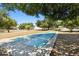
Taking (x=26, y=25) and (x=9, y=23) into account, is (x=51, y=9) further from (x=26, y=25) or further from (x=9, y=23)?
(x=9, y=23)

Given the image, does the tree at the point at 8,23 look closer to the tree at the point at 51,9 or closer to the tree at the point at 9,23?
the tree at the point at 9,23

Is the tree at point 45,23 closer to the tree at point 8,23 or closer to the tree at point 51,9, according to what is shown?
the tree at point 51,9

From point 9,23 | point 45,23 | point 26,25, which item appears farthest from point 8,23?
point 45,23

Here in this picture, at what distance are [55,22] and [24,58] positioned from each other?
0.49 metres

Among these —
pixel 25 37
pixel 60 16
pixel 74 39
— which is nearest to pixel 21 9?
pixel 25 37

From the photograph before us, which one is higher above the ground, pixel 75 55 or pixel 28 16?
pixel 28 16

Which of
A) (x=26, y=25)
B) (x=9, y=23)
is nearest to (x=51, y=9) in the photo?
(x=26, y=25)

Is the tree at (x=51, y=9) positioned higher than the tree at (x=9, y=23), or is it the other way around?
the tree at (x=51, y=9)

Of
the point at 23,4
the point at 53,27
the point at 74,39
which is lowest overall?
the point at 74,39

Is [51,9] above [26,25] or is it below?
above

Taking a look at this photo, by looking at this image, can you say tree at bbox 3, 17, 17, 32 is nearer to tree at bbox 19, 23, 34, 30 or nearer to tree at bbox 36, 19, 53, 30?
tree at bbox 19, 23, 34, 30

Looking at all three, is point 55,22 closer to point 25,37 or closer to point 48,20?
point 48,20

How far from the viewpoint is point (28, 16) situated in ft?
5.82

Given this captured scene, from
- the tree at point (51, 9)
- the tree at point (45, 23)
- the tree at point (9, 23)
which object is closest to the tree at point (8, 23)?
the tree at point (9, 23)
